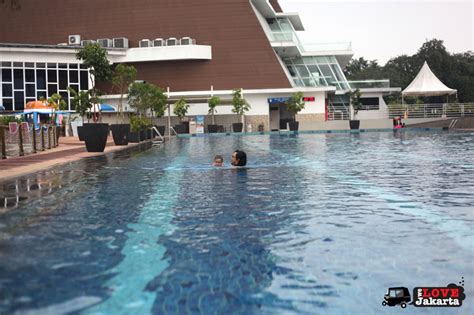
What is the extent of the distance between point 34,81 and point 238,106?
18.4m

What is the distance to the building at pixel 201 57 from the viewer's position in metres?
52.0

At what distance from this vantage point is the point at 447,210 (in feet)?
25.2

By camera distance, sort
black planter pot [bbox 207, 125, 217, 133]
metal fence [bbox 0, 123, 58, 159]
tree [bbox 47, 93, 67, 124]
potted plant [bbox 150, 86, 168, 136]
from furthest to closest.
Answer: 1. black planter pot [bbox 207, 125, 217, 133]
2. potted plant [bbox 150, 86, 168, 136]
3. tree [bbox 47, 93, 67, 124]
4. metal fence [bbox 0, 123, 58, 159]

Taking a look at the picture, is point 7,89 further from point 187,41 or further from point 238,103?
point 238,103

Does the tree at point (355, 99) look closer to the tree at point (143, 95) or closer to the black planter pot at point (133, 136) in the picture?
the tree at point (143, 95)

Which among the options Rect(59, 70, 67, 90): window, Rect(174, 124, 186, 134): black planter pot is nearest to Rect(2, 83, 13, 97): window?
Rect(59, 70, 67, 90): window

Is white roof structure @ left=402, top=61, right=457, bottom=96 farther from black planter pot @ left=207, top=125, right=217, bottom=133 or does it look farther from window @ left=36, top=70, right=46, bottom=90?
Answer: window @ left=36, top=70, right=46, bottom=90

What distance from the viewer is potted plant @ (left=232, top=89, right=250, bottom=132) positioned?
5056 centimetres

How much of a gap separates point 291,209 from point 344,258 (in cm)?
273

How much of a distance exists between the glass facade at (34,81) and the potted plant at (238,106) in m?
14.2

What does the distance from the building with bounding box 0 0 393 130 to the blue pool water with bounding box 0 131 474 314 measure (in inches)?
1684

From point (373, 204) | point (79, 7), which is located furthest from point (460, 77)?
point (373, 204)

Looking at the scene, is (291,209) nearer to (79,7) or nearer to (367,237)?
(367,237)

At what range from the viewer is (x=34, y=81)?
5109 cm
